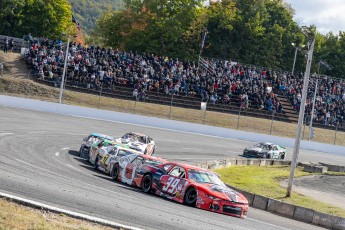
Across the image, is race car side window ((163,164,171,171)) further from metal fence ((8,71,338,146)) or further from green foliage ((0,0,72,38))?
green foliage ((0,0,72,38))

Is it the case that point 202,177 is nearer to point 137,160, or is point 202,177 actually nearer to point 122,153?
point 137,160

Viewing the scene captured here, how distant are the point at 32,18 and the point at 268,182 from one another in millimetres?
57059

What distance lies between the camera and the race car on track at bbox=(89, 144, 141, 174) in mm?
23656

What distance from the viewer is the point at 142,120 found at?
50.3 meters

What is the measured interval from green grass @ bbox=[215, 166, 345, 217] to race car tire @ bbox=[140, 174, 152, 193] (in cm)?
646

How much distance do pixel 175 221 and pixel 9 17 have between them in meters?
67.7

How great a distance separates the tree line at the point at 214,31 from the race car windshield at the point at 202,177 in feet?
178

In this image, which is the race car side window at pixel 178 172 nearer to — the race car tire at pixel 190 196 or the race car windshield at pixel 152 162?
the race car tire at pixel 190 196

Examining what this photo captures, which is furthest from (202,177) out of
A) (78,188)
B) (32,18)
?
(32,18)

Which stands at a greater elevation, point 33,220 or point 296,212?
point 33,220

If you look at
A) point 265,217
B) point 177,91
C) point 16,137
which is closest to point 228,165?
point 16,137

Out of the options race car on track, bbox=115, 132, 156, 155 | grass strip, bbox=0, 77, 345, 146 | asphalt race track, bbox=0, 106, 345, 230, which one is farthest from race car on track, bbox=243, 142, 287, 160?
race car on track, bbox=115, 132, 156, 155

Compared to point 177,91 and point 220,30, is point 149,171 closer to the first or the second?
point 177,91

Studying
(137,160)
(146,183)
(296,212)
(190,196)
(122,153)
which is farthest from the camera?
(122,153)
